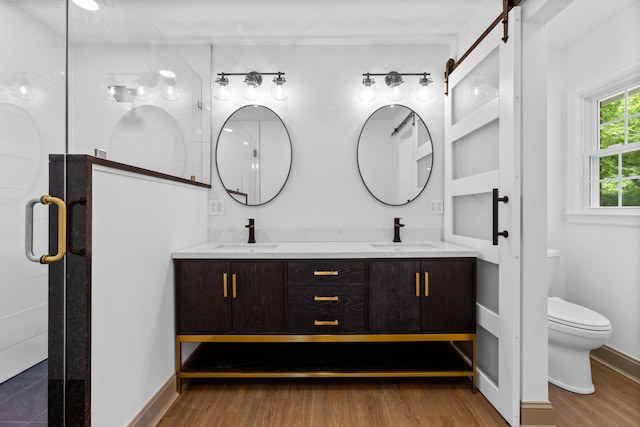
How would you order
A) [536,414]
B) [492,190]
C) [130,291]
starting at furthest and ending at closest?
[492,190]
[536,414]
[130,291]

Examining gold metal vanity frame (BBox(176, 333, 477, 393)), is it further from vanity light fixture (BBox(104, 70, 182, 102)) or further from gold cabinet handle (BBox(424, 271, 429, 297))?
vanity light fixture (BBox(104, 70, 182, 102))

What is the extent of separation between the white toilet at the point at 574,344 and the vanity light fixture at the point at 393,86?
1.82m

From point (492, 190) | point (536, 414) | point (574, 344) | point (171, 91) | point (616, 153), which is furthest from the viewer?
point (616, 153)

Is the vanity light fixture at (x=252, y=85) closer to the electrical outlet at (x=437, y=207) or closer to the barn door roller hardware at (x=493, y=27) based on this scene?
the barn door roller hardware at (x=493, y=27)

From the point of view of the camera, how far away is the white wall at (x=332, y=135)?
2598 mm

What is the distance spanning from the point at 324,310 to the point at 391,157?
132 cm

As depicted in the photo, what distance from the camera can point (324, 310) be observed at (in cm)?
198

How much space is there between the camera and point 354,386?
2.05 meters

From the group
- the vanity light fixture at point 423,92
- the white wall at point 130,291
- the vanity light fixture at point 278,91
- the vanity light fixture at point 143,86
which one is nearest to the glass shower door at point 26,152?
the white wall at point 130,291

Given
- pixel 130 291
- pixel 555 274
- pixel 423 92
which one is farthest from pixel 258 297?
pixel 555 274

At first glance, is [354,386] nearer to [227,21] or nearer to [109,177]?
[109,177]

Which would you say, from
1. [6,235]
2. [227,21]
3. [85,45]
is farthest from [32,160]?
[227,21]

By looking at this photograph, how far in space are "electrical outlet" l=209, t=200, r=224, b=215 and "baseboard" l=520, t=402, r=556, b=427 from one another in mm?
2298

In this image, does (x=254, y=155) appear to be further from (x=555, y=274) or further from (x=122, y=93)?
(x=555, y=274)
